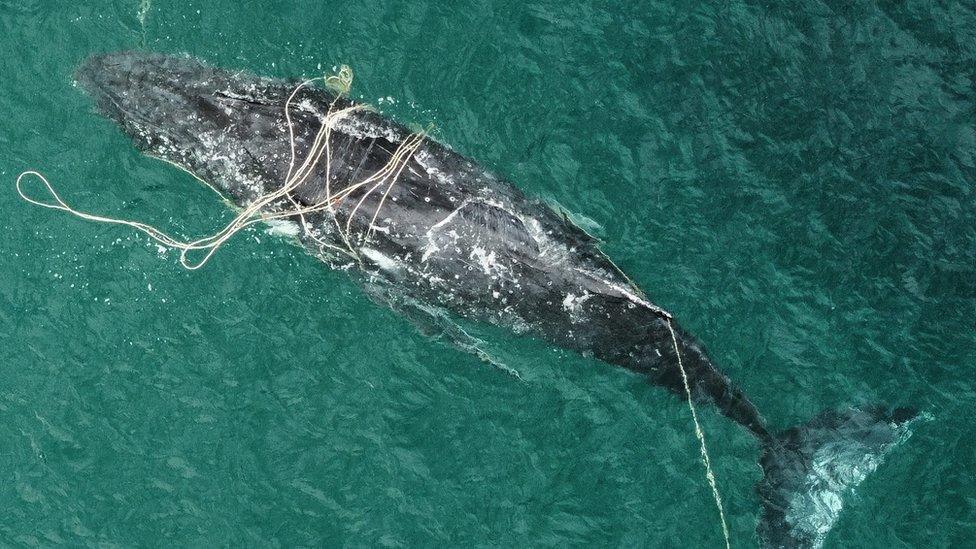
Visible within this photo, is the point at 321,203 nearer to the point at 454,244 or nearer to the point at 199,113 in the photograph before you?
the point at 454,244

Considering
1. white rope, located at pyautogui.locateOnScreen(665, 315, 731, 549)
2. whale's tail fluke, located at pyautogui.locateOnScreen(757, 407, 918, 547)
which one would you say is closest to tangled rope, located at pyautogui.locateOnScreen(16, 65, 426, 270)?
white rope, located at pyautogui.locateOnScreen(665, 315, 731, 549)

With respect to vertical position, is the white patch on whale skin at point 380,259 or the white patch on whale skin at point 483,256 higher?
the white patch on whale skin at point 483,256

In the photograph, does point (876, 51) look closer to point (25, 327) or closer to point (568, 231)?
point (568, 231)

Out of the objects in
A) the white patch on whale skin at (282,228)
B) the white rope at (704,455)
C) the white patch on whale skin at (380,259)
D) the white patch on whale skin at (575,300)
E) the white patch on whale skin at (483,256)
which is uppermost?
the white patch on whale skin at (483,256)

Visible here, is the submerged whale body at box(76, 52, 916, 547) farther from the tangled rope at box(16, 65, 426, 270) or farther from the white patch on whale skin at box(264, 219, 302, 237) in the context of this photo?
the white patch on whale skin at box(264, 219, 302, 237)

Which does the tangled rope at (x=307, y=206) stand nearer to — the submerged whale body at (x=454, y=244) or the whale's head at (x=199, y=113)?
the submerged whale body at (x=454, y=244)

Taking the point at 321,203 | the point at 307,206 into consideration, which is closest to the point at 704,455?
Result: the point at 321,203

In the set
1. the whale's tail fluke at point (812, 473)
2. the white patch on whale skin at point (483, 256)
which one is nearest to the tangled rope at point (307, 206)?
the white patch on whale skin at point (483, 256)

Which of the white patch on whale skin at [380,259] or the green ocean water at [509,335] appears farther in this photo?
the green ocean water at [509,335]
